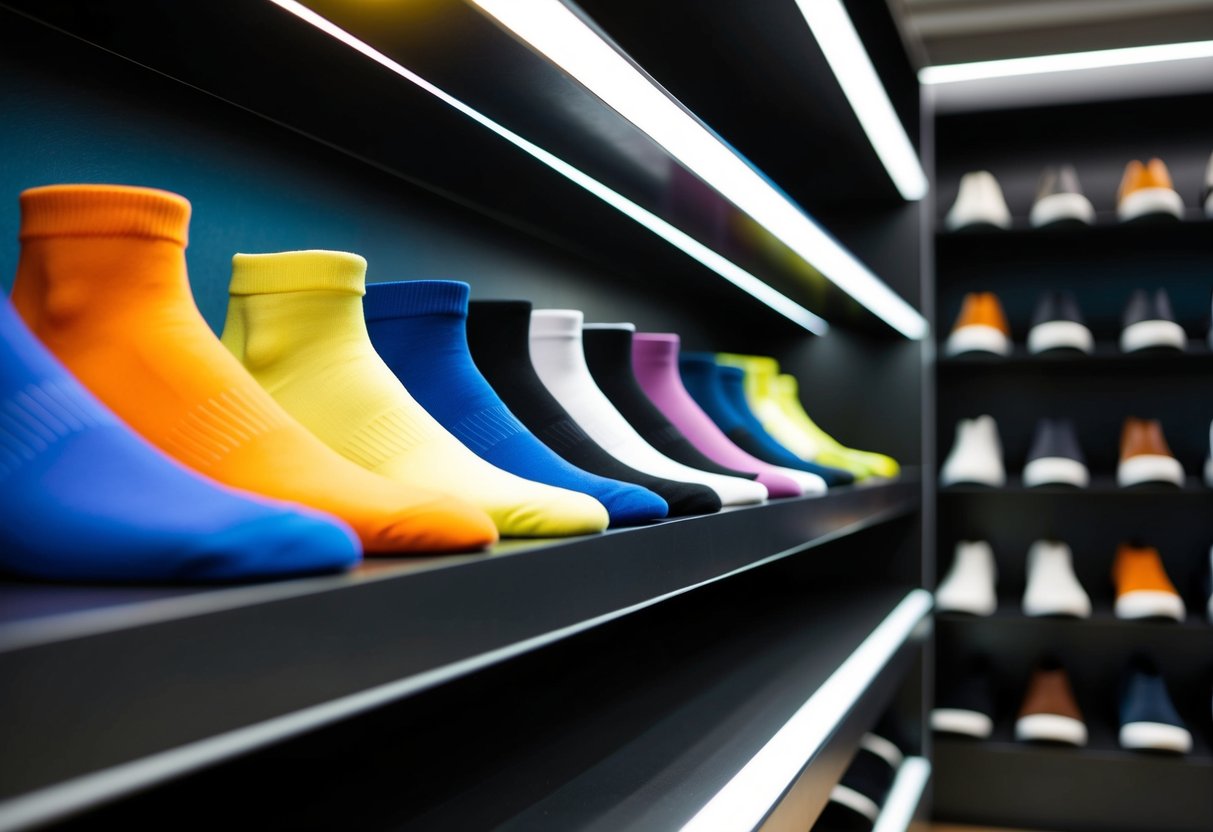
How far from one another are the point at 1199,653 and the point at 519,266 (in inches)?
94.5

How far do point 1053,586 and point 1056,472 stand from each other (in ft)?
0.98

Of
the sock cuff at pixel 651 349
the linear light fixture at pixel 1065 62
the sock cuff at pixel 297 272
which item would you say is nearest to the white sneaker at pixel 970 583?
the linear light fixture at pixel 1065 62

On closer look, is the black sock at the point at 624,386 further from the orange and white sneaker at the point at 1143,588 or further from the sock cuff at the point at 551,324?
the orange and white sneaker at the point at 1143,588

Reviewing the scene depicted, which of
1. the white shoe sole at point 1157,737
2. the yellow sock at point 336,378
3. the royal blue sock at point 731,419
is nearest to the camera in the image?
the yellow sock at point 336,378

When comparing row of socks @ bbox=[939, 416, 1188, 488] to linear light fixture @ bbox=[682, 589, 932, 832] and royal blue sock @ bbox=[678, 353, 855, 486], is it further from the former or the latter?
royal blue sock @ bbox=[678, 353, 855, 486]

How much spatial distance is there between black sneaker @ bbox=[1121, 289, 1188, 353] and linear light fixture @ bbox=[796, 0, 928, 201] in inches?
27.9

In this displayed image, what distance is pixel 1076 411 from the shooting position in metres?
3.22

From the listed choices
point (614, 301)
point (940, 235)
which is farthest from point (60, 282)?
point (940, 235)

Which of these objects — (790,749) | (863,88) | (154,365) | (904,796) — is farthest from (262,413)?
(904,796)

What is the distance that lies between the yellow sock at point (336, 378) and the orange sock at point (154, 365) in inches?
5.3

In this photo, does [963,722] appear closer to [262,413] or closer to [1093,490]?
[1093,490]

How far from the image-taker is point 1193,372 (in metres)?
3.13

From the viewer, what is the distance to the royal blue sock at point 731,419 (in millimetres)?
1695

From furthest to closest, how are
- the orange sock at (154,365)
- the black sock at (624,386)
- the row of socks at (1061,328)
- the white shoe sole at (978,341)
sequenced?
the white shoe sole at (978,341) → the row of socks at (1061,328) → the black sock at (624,386) → the orange sock at (154,365)
